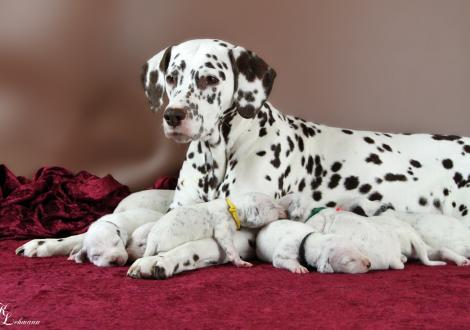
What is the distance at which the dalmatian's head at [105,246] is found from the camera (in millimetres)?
3121

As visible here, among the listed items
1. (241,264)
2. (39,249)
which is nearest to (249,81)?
(241,264)

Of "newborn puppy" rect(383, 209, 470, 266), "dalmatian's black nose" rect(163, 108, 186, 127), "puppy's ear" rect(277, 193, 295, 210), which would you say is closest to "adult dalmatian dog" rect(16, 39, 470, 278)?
"dalmatian's black nose" rect(163, 108, 186, 127)

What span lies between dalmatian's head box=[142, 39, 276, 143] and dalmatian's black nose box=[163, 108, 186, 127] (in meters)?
0.02

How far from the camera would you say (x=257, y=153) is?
3846mm

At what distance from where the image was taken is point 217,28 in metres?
5.14

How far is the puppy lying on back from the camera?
303 cm

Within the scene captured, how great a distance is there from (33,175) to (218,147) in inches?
74.7

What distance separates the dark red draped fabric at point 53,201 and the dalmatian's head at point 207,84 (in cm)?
102

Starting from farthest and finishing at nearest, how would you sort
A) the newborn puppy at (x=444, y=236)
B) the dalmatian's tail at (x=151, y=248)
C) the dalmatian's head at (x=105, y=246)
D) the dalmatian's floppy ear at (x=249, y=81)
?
1. the dalmatian's floppy ear at (x=249, y=81)
2. the newborn puppy at (x=444, y=236)
3. the dalmatian's head at (x=105, y=246)
4. the dalmatian's tail at (x=151, y=248)

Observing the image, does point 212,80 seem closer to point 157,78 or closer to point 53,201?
point 157,78

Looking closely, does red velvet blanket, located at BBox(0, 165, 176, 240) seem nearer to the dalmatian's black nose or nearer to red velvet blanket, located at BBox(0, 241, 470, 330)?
red velvet blanket, located at BBox(0, 241, 470, 330)

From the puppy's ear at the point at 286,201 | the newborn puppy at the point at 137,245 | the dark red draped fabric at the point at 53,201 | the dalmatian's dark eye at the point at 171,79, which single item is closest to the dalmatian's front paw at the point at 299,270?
the puppy's ear at the point at 286,201

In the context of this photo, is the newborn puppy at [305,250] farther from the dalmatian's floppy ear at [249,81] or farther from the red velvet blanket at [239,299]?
the dalmatian's floppy ear at [249,81]

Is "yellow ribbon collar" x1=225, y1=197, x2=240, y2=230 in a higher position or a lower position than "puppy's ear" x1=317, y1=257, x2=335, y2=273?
higher
